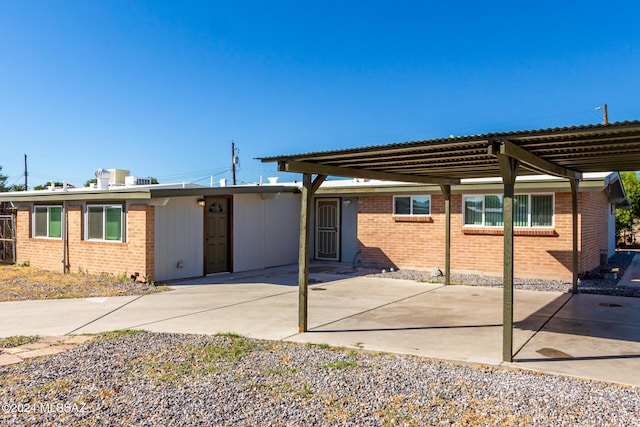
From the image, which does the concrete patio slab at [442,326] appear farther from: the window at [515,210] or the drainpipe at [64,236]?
the drainpipe at [64,236]

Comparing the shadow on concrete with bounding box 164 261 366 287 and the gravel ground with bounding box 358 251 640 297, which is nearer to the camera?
the gravel ground with bounding box 358 251 640 297

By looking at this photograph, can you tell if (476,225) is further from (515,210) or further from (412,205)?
(412,205)

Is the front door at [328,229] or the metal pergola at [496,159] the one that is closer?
the metal pergola at [496,159]

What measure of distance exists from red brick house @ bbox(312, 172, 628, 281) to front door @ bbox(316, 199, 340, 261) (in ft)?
1.77

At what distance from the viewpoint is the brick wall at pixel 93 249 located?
12016 mm

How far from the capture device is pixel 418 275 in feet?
43.9

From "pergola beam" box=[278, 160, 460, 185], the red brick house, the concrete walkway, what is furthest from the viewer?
the red brick house

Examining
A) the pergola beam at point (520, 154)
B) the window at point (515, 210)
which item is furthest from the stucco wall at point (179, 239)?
the pergola beam at point (520, 154)

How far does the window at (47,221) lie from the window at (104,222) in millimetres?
1688

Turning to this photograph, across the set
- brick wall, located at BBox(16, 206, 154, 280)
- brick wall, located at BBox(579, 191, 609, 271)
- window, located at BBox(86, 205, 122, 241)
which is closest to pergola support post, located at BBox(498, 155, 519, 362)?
brick wall, located at BBox(579, 191, 609, 271)

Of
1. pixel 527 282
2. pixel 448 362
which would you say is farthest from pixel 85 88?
pixel 448 362

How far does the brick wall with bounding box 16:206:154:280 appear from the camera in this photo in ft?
39.4

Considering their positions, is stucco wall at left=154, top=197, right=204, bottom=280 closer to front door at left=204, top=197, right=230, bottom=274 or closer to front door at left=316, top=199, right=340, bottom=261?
front door at left=204, top=197, right=230, bottom=274

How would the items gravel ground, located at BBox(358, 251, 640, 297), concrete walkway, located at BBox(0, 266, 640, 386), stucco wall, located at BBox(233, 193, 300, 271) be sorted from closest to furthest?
concrete walkway, located at BBox(0, 266, 640, 386) → gravel ground, located at BBox(358, 251, 640, 297) → stucco wall, located at BBox(233, 193, 300, 271)
